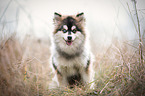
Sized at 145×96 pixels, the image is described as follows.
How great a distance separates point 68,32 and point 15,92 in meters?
1.57

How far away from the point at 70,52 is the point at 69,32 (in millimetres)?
501

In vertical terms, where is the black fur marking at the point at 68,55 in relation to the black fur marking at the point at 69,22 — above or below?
below

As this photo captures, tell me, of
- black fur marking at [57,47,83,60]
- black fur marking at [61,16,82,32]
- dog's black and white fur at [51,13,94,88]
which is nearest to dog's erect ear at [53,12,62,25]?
dog's black and white fur at [51,13,94,88]

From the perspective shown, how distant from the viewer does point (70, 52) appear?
261 cm

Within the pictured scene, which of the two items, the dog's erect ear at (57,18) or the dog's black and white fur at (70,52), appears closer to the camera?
the dog's black and white fur at (70,52)

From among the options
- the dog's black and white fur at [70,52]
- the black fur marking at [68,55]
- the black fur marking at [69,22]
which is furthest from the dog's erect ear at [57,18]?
the black fur marking at [68,55]

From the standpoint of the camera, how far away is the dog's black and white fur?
2.49 metres

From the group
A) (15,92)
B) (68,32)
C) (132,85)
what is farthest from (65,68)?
(132,85)

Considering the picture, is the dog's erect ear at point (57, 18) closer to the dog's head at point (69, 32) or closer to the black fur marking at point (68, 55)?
the dog's head at point (69, 32)

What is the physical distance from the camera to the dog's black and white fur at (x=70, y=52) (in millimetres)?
2488

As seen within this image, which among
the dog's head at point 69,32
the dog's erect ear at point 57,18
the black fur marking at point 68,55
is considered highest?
the dog's erect ear at point 57,18

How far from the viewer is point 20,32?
301cm

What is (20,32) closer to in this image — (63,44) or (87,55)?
(63,44)

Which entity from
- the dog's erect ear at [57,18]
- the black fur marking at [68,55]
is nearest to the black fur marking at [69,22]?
the dog's erect ear at [57,18]
